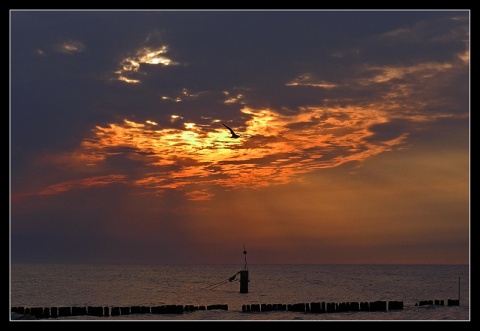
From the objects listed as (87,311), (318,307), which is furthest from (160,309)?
(318,307)

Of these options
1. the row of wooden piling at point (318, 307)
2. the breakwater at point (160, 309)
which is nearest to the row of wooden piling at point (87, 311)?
the breakwater at point (160, 309)

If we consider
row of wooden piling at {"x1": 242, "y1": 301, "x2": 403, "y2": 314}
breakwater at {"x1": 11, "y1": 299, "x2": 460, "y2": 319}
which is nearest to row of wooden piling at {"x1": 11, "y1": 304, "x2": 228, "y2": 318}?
breakwater at {"x1": 11, "y1": 299, "x2": 460, "y2": 319}

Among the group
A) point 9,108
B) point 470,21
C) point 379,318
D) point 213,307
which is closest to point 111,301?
point 213,307

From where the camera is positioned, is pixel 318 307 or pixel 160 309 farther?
pixel 318 307

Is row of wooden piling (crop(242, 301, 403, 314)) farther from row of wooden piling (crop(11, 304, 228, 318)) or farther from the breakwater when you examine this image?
row of wooden piling (crop(11, 304, 228, 318))

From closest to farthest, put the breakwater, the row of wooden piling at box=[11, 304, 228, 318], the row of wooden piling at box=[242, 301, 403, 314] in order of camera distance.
→ the row of wooden piling at box=[11, 304, 228, 318] → the breakwater → the row of wooden piling at box=[242, 301, 403, 314]

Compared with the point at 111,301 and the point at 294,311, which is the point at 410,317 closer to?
the point at 294,311

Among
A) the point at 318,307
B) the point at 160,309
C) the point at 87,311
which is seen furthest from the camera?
the point at 318,307

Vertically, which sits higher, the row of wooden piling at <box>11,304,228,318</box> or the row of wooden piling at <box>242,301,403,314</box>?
the row of wooden piling at <box>11,304,228,318</box>

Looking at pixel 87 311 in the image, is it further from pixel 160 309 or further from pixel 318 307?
pixel 318 307

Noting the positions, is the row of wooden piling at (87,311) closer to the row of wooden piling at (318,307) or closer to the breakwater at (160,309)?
the breakwater at (160,309)

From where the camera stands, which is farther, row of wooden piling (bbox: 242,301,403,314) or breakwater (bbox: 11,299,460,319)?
row of wooden piling (bbox: 242,301,403,314)
